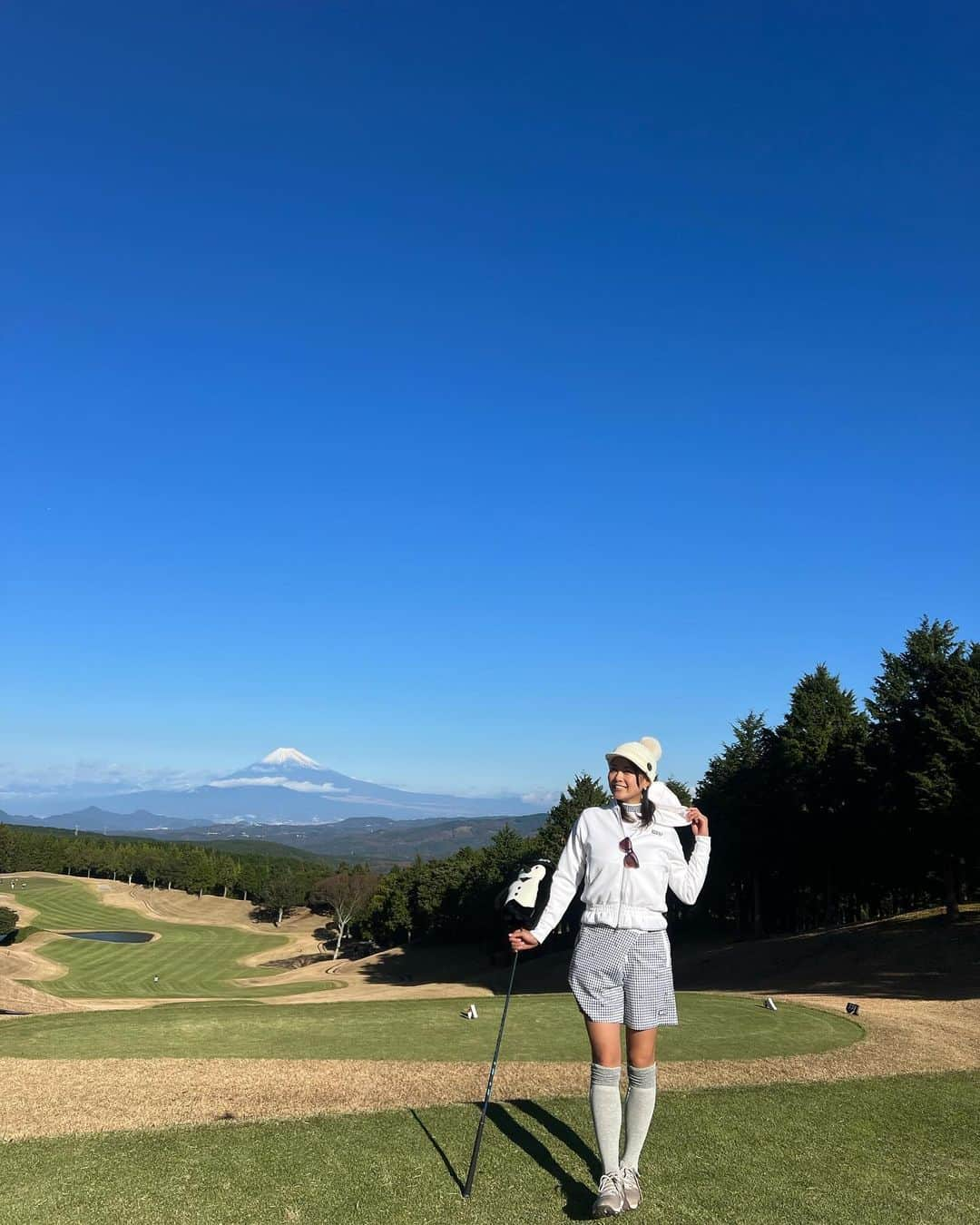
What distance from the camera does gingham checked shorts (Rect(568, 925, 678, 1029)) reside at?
16.7ft

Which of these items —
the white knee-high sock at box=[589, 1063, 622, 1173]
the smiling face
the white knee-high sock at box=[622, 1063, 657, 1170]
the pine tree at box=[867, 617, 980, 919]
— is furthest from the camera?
the pine tree at box=[867, 617, 980, 919]

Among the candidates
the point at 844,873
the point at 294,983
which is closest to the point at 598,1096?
the point at 844,873

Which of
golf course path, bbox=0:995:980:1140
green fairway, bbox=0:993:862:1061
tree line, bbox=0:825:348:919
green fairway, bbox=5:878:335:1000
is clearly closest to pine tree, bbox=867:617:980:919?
green fairway, bbox=0:993:862:1061

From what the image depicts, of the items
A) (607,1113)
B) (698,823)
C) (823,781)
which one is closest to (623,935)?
(698,823)

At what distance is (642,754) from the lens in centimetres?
539

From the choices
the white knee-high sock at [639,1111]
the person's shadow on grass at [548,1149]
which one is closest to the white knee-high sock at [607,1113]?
the white knee-high sock at [639,1111]

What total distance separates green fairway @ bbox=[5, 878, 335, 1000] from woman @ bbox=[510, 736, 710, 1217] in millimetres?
53843

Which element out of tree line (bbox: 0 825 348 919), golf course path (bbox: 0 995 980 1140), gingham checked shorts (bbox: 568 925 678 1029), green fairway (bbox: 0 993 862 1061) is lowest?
tree line (bbox: 0 825 348 919)

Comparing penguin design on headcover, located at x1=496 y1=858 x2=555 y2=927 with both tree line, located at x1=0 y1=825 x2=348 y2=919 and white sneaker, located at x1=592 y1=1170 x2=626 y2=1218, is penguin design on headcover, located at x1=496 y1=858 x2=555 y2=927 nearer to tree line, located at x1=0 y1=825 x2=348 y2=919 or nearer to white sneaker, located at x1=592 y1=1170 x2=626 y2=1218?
white sneaker, located at x1=592 y1=1170 x2=626 y2=1218

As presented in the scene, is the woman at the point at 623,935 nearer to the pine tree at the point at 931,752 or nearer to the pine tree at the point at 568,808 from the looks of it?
the pine tree at the point at 931,752

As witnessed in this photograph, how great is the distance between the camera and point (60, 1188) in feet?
18.2

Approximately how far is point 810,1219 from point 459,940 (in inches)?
2661

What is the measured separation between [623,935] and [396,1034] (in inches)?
377

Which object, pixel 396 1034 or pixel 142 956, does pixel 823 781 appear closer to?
pixel 396 1034
